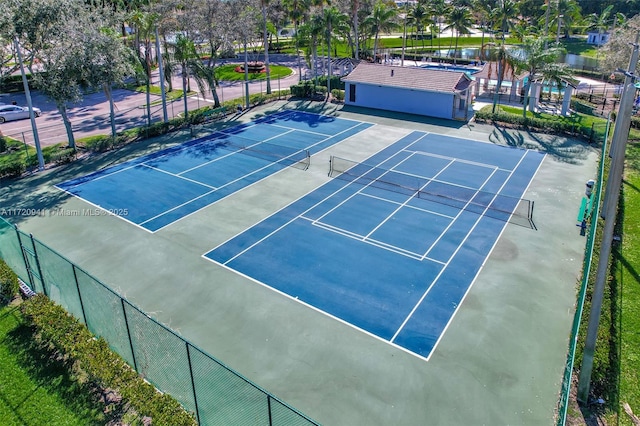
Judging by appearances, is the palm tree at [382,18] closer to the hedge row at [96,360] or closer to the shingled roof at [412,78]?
the shingled roof at [412,78]

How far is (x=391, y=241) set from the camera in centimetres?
1981

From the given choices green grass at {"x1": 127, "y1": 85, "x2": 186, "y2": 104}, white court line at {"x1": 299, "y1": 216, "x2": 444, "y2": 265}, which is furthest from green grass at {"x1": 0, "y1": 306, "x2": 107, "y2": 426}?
green grass at {"x1": 127, "y1": 85, "x2": 186, "y2": 104}

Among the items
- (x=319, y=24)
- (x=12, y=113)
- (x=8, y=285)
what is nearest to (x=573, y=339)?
(x=8, y=285)

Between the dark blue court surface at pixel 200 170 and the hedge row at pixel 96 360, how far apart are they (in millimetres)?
7199

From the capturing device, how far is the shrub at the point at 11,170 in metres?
26.5

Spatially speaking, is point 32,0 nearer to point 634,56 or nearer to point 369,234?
point 369,234

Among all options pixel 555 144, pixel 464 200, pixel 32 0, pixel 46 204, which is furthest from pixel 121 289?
pixel 555 144

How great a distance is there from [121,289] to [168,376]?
5590 mm

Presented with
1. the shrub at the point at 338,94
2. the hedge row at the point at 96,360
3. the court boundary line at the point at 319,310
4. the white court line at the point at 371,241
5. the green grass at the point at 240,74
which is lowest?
the court boundary line at the point at 319,310

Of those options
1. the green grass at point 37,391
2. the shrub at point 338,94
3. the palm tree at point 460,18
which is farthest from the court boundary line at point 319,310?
the palm tree at point 460,18

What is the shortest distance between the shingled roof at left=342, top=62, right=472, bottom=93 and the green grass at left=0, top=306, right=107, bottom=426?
104ft

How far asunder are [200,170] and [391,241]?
42.2 ft

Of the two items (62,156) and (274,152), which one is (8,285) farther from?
(274,152)

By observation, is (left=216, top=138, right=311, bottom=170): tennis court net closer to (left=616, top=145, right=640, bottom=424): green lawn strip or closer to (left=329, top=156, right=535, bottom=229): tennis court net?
(left=329, top=156, right=535, bottom=229): tennis court net
